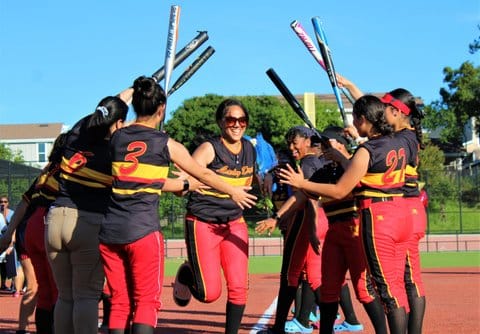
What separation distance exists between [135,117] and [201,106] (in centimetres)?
5577

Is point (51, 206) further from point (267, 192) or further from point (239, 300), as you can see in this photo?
point (267, 192)

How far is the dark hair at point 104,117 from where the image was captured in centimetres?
653

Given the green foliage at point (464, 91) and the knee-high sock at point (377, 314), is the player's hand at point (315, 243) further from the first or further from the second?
the green foliage at point (464, 91)

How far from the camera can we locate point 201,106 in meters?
62.0

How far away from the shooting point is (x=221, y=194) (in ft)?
25.4

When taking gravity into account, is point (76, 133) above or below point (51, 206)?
above

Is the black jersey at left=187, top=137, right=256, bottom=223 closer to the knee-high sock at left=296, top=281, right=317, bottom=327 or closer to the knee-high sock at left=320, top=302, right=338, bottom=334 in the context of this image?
the knee-high sock at left=320, top=302, right=338, bottom=334

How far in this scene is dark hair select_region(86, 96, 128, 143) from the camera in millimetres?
6527

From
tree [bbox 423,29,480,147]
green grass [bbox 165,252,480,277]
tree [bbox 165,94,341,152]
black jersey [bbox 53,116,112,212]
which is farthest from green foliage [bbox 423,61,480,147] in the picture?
black jersey [bbox 53,116,112,212]

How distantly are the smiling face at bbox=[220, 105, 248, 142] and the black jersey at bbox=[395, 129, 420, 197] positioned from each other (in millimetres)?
1502

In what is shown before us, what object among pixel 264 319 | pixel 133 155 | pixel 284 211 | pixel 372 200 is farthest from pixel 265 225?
pixel 264 319

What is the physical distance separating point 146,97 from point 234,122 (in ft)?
5.41

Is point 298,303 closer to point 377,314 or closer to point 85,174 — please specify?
point 377,314

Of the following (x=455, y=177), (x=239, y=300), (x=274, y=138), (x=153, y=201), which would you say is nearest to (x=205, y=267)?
(x=239, y=300)
